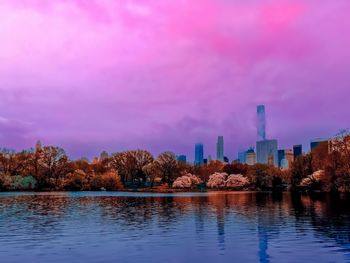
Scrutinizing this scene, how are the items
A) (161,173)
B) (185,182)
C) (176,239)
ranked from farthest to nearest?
(161,173) < (185,182) < (176,239)

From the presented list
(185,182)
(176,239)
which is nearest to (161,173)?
(185,182)

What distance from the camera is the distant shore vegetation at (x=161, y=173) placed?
105419 millimetres

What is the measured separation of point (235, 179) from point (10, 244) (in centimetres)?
13058

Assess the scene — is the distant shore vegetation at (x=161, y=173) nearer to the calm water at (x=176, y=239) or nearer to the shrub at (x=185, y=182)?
the shrub at (x=185, y=182)

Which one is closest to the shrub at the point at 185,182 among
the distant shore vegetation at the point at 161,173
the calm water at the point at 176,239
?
the distant shore vegetation at the point at 161,173

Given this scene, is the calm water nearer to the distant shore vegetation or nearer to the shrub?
the distant shore vegetation

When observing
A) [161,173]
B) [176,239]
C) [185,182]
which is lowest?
[176,239]

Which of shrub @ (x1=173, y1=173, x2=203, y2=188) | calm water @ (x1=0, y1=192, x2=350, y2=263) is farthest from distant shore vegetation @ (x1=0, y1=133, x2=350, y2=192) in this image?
calm water @ (x1=0, y1=192, x2=350, y2=263)

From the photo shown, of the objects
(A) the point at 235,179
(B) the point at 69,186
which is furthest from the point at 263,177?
(B) the point at 69,186

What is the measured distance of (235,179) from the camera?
152m

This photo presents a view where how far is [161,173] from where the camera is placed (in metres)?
157

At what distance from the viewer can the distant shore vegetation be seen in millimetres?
105419

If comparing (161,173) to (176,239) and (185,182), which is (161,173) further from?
(176,239)

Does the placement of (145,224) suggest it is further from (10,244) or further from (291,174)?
(291,174)
